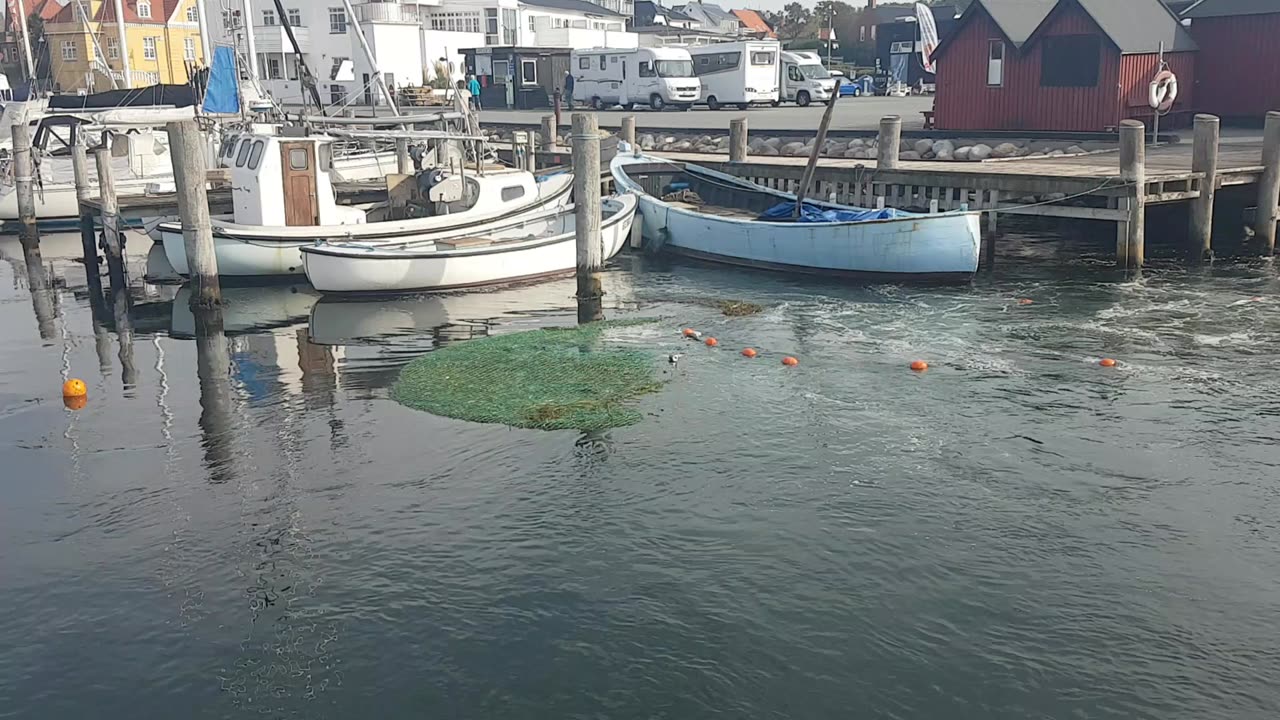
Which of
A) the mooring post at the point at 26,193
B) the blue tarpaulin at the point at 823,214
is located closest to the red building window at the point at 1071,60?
the blue tarpaulin at the point at 823,214

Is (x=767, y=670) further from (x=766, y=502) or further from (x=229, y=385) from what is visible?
(x=229, y=385)

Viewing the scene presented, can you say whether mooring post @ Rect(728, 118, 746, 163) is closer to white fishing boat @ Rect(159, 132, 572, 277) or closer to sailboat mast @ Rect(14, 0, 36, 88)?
white fishing boat @ Rect(159, 132, 572, 277)

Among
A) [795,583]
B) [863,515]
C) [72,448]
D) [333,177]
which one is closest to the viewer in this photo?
[795,583]

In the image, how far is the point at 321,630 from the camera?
8.77m

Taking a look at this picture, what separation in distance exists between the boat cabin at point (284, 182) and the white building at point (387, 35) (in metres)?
36.8

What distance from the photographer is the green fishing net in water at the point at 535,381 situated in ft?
44.1

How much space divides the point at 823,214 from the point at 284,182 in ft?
32.5

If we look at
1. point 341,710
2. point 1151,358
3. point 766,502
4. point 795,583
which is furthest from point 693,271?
point 341,710

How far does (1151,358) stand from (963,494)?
5.88 m

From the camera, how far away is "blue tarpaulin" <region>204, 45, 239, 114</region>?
28219 millimetres

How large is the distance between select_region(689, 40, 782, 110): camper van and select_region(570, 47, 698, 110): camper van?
2.39 feet

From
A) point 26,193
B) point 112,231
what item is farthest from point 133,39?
point 112,231

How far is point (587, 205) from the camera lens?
771 inches

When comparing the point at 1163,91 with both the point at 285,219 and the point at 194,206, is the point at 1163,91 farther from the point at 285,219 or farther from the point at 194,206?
the point at 194,206
